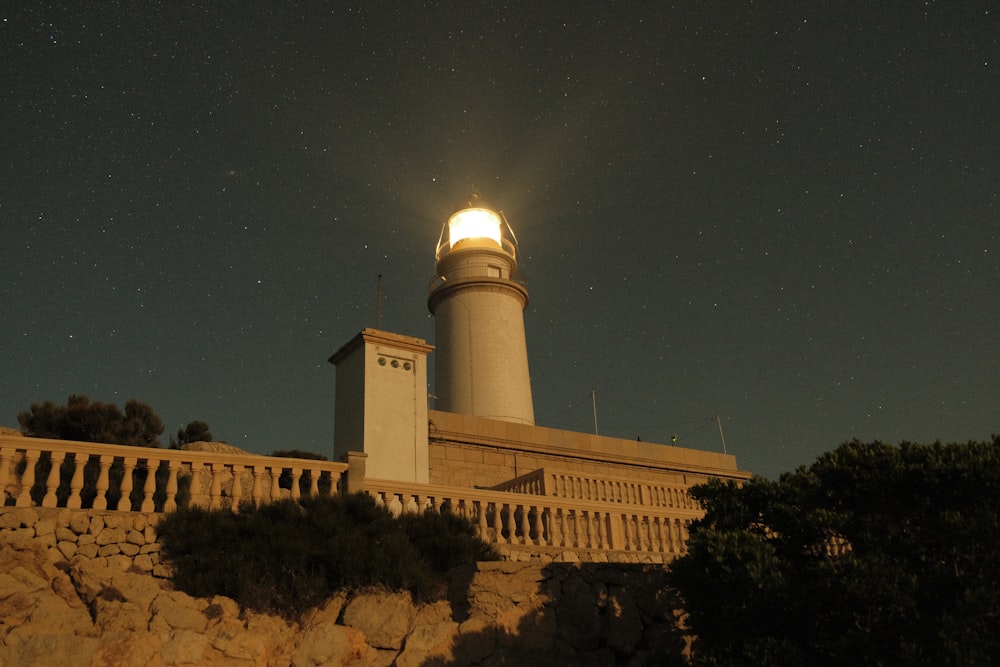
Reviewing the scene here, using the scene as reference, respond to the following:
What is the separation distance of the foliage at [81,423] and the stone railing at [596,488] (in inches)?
Result: 308

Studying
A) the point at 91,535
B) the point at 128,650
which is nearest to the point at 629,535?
the point at 128,650

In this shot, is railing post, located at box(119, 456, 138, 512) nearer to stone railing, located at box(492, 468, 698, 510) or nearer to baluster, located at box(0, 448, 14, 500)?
baluster, located at box(0, 448, 14, 500)

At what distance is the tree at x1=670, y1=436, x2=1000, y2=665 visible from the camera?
5.56 metres

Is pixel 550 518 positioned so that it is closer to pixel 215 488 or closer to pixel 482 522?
pixel 482 522

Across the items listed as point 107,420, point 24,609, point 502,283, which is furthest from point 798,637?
point 502,283

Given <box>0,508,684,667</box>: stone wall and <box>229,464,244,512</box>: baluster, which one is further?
<box>229,464,244,512</box>: baluster

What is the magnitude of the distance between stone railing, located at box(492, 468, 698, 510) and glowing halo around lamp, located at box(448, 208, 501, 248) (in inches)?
500

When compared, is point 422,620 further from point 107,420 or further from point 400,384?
point 107,420

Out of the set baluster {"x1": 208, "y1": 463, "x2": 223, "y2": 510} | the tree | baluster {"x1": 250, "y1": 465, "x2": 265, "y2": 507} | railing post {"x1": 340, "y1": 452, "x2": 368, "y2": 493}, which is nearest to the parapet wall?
baluster {"x1": 208, "y1": 463, "x2": 223, "y2": 510}

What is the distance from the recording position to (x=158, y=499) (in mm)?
8250

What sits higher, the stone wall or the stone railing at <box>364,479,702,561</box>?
the stone railing at <box>364,479,702,561</box>

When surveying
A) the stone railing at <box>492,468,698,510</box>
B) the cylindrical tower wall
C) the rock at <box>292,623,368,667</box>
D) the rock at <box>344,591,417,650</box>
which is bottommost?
the rock at <box>292,623,368,667</box>

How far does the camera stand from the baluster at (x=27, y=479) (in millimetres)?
6934

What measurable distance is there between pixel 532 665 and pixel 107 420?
11.4 metres
